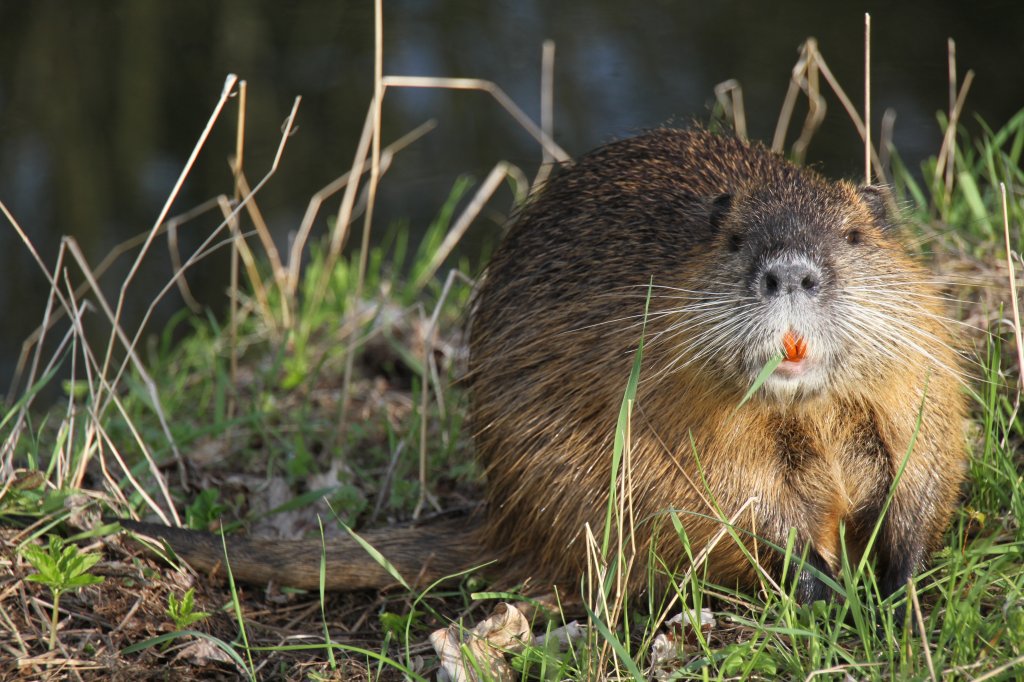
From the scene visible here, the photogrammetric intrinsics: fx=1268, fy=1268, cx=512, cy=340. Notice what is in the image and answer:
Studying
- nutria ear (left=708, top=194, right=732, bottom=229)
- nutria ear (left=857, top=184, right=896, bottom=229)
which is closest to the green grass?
nutria ear (left=857, top=184, right=896, bottom=229)

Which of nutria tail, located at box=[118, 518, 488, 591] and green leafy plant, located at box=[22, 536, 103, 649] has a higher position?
green leafy plant, located at box=[22, 536, 103, 649]

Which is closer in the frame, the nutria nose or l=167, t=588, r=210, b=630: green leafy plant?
the nutria nose

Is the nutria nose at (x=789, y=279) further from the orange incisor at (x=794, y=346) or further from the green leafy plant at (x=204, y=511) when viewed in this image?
the green leafy plant at (x=204, y=511)

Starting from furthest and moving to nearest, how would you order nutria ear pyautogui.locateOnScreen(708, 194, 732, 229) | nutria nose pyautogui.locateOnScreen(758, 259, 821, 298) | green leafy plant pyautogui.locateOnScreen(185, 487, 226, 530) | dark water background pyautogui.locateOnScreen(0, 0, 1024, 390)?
dark water background pyautogui.locateOnScreen(0, 0, 1024, 390) → green leafy plant pyautogui.locateOnScreen(185, 487, 226, 530) → nutria ear pyautogui.locateOnScreen(708, 194, 732, 229) → nutria nose pyautogui.locateOnScreen(758, 259, 821, 298)

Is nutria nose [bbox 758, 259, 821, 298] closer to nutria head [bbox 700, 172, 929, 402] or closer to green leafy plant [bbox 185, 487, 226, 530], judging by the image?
nutria head [bbox 700, 172, 929, 402]

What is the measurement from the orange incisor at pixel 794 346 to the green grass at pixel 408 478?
0.26 metres

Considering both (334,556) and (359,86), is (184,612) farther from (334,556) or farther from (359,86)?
(359,86)

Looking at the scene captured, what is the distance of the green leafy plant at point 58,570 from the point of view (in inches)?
81.0

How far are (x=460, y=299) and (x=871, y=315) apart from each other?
2318 millimetres

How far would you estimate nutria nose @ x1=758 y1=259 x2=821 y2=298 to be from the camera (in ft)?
6.45

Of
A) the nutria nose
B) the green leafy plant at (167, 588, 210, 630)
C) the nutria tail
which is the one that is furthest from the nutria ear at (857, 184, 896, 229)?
the green leafy plant at (167, 588, 210, 630)

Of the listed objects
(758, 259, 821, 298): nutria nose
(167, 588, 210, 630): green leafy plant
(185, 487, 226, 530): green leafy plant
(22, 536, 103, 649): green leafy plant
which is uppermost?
(758, 259, 821, 298): nutria nose

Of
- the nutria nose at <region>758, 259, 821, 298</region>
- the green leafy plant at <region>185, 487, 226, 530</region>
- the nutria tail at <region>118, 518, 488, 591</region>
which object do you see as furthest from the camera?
the green leafy plant at <region>185, 487, 226, 530</region>

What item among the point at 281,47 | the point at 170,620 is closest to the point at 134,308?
the point at 281,47
